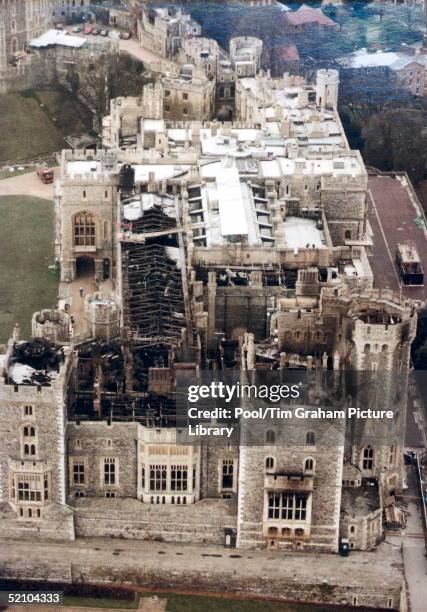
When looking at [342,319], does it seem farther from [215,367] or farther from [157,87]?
[157,87]

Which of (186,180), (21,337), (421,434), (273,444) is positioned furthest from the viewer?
(186,180)

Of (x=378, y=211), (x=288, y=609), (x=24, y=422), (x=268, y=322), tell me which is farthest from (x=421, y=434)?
(x=378, y=211)

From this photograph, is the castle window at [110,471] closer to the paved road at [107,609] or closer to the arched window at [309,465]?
the paved road at [107,609]

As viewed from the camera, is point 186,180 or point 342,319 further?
point 186,180

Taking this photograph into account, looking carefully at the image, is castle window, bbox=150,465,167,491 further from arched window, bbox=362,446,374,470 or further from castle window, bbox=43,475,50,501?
arched window, bbox=362,446,374,470

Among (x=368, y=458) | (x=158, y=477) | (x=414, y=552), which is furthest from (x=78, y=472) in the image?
(x=414, y=552)

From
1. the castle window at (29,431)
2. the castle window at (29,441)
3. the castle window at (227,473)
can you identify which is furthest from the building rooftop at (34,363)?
the castle window at (227,473)
